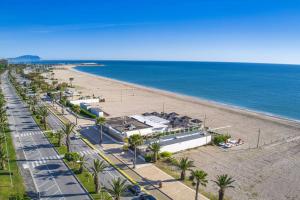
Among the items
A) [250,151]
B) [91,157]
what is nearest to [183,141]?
[250,151]

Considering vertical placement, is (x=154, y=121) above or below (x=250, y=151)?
above

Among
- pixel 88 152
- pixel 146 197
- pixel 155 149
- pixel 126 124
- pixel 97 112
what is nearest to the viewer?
pixel 146 197

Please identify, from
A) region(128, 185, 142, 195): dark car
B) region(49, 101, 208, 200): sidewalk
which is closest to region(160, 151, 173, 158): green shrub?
region(49, 101, 208, 200): sidewalk

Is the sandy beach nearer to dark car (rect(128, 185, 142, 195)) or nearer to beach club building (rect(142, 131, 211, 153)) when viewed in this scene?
beach club building (rect(142, 131, 211, 153))

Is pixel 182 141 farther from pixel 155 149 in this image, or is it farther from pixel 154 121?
pixel 154 121

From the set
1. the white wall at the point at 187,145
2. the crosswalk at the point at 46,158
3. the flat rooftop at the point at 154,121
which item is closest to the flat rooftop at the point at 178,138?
the white wall at the point at 187,145

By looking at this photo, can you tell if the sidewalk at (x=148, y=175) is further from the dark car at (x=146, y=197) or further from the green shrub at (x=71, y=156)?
the green shrub at (x=71, y=156)
